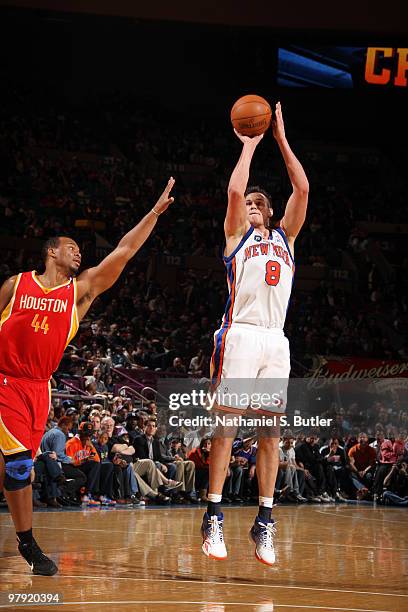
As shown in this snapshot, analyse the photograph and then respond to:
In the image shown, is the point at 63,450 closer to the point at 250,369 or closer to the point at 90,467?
the point at 90,467

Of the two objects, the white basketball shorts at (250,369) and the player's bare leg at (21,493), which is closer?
the player's bare leg at (21,493)

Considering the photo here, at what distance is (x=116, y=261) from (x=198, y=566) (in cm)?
281

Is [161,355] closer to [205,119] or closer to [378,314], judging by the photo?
[378,314]

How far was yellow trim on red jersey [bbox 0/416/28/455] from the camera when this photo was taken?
6.02m

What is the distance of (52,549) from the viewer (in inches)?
322

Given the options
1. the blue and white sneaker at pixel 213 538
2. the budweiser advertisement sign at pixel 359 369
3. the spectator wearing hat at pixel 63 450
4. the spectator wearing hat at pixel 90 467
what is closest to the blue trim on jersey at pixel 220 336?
the blue and white sneaker at pixel 213 538

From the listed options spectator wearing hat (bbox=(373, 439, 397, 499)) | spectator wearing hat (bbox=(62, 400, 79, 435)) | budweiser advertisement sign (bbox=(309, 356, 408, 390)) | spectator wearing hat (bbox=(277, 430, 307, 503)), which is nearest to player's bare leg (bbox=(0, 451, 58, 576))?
spectator wearing hat (bbox=(62, 400, 79, 435))

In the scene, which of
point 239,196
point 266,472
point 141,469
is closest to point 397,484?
point 141,469

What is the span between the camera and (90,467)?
12789mm

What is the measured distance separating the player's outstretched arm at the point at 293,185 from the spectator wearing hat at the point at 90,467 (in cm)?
705

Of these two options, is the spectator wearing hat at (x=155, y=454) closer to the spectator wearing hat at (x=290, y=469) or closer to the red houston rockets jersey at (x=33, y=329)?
the spectator wearing hat at (x=290, y=469)

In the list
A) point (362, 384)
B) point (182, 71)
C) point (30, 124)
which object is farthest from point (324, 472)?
point (182, 71)

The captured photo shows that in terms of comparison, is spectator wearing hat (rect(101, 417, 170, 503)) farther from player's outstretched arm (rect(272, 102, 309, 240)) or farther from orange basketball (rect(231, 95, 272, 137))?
orange basketball (rect(231, 95, 272, 137))

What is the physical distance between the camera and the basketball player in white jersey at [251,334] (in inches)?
243
